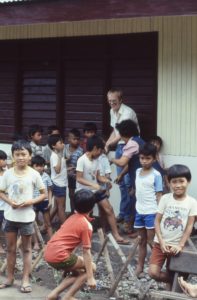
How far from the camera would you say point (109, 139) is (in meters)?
9.25

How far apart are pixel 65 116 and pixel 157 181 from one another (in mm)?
3774

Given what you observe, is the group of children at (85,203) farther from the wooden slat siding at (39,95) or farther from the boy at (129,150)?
the wooden slat siding at (39,95)

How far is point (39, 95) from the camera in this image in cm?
1080

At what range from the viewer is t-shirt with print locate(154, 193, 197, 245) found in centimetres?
585

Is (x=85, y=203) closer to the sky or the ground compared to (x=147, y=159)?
closer to the ground

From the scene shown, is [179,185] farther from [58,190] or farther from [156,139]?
[58,190]

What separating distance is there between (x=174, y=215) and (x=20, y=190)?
5.72ft

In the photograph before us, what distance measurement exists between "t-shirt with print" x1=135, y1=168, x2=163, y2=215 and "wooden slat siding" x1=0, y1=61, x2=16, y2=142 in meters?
4.53

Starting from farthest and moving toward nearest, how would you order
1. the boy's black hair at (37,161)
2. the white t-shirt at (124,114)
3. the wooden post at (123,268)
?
the white t-shirt at (124,114)
the boy's black hair at (37,161)
the wooden post at (123,268)

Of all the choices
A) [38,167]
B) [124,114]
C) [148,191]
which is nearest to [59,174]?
[38,167]

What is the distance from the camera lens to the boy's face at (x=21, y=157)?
666cm

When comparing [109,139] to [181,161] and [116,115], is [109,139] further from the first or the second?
[181,161]

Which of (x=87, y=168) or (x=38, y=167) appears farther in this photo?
(x=38, y=167)

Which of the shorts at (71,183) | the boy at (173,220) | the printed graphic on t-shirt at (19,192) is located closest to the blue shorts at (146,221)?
the boy at (173,220)
